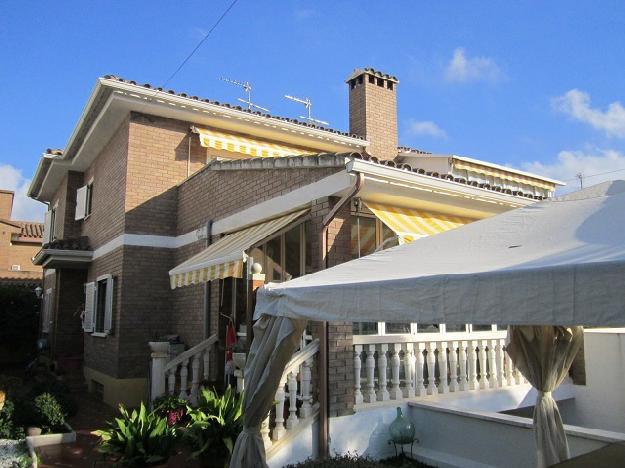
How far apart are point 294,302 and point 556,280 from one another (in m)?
2.60

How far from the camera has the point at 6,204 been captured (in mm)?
44750

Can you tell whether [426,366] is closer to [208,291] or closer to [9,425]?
[208,291]

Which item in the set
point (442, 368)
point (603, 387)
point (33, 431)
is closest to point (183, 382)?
point (33, 431)

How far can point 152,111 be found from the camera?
15.8 m

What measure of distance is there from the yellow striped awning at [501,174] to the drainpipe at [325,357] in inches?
409

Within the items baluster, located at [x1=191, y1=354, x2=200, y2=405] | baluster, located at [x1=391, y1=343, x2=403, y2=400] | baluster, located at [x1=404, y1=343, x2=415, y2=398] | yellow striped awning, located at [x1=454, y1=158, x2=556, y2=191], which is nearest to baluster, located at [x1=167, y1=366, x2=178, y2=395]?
baluster, located at [x1=191, y1=354, x2=200, y2=405]

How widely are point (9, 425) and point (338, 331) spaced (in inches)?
286

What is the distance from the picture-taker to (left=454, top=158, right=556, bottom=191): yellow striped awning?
59.6ft

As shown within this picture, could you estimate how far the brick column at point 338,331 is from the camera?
28.4ft

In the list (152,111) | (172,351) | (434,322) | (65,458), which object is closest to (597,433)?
(434,322)

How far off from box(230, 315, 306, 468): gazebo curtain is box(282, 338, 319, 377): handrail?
1.90 meters

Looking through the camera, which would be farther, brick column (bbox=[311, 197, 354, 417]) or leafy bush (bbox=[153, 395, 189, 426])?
leafy bush (bbox=[153, 395, 189, 426])

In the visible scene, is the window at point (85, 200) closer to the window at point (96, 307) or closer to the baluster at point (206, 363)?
the window at point (96, 307)

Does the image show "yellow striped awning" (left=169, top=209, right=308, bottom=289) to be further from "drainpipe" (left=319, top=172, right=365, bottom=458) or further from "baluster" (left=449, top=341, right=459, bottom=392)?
"baluster" (left=449, top=341, right=459, bottom=392)
